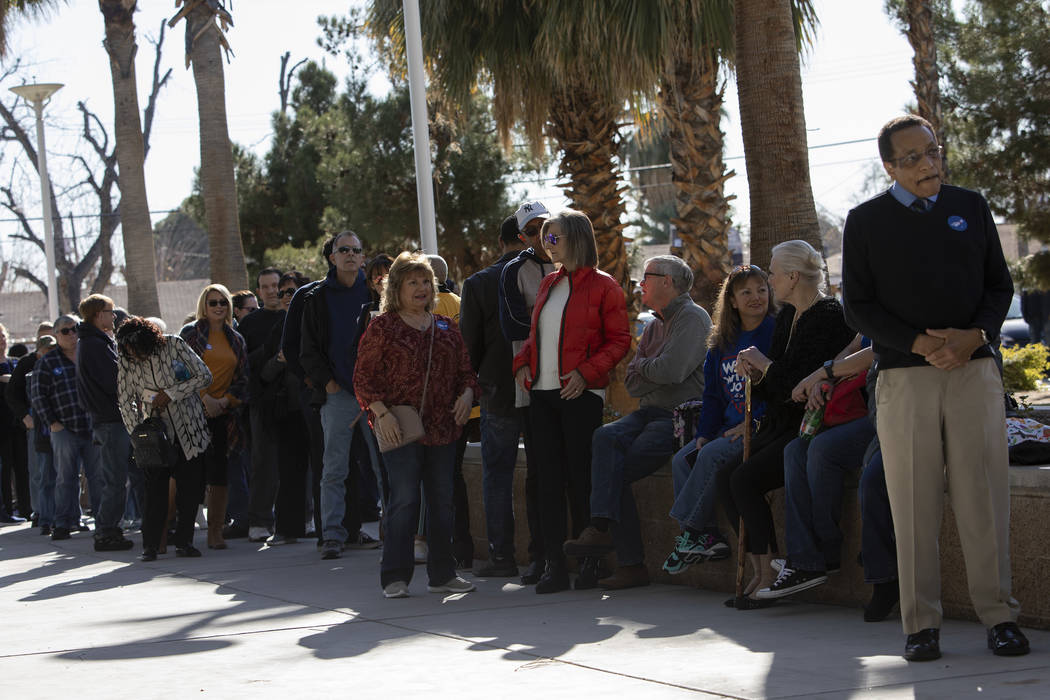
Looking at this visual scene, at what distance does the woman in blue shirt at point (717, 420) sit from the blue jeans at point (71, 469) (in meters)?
6.88

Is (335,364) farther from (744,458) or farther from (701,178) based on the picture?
(701,178)

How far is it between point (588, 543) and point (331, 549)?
280cm

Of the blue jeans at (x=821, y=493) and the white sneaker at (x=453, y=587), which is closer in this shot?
the blue jeans at (x=821, y=493)

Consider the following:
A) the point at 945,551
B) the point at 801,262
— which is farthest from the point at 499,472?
the point at 945,551

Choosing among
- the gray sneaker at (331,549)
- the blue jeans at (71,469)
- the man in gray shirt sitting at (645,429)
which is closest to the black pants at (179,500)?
the gray sneaker at (331,549)

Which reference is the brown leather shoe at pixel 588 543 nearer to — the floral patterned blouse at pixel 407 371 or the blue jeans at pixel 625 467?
the blue jeans at pixel 625 467

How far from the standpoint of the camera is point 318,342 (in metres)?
9.53

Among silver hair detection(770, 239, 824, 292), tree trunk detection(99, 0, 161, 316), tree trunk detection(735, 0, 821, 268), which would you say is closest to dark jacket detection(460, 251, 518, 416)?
silver hair detection(770, 239, 824, 292)

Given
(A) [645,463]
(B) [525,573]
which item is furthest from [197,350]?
(A) [645,463]

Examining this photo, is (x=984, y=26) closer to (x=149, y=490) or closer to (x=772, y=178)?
(x=772, y=178)

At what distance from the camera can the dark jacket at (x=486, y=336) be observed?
26.8 feet

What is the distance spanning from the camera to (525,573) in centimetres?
798

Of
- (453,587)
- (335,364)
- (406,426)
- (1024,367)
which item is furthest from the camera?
(1024,367)

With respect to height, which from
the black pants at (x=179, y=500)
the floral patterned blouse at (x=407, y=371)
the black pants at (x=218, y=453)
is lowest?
the black pants at (x=179, y=500)
